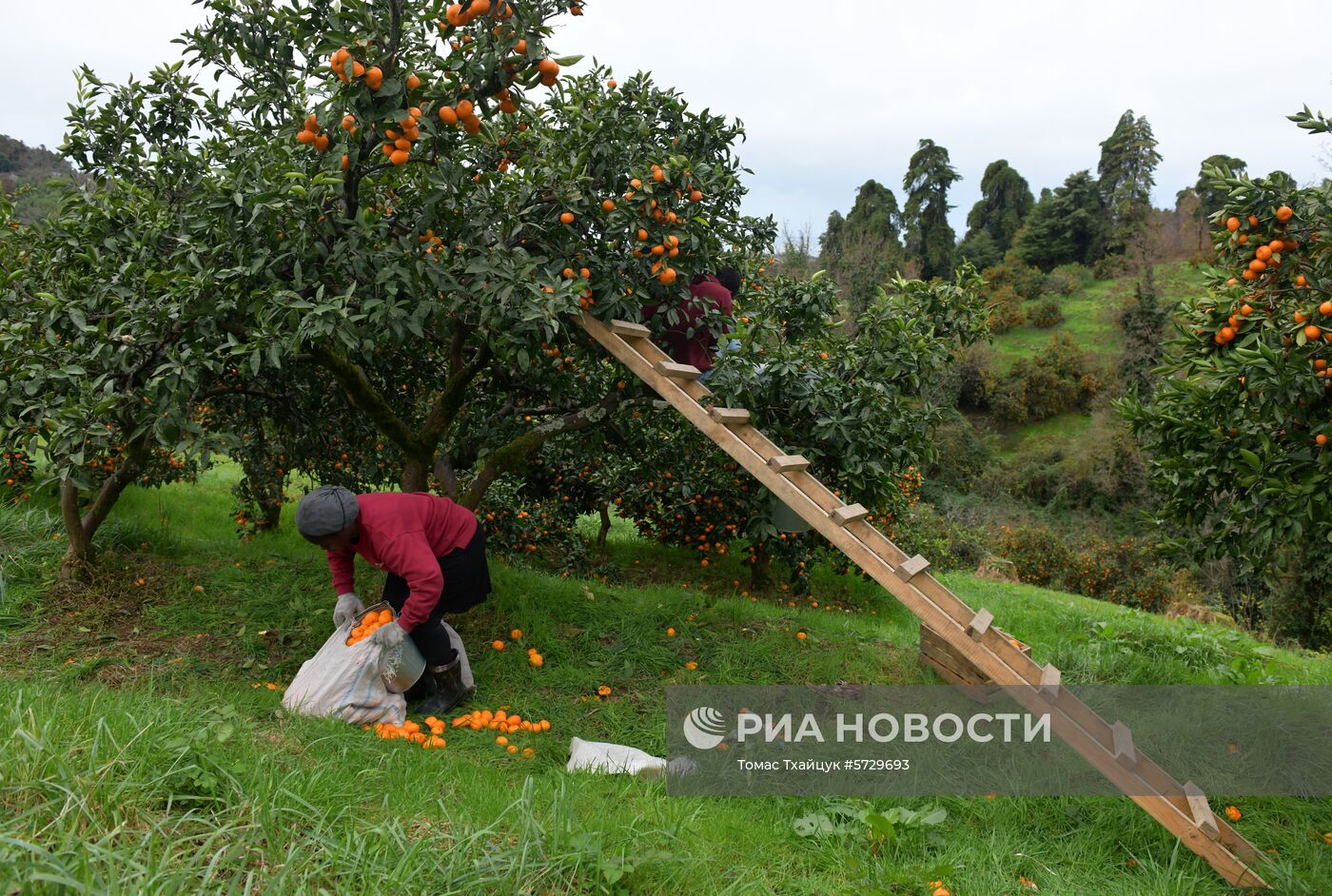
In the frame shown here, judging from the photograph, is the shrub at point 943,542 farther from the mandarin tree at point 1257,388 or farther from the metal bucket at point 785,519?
the mandarin tree at point 1257,388

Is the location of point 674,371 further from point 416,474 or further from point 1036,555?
point 1036,555

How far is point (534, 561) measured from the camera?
8.02 metres

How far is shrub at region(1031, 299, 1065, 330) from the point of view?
32.6 metres

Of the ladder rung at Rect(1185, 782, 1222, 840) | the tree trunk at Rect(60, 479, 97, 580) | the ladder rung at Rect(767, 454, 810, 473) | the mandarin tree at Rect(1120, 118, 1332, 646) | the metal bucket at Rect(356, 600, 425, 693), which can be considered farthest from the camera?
the tree trunk at Rect(60, 479, 97, 580)

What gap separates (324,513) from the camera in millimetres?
3838

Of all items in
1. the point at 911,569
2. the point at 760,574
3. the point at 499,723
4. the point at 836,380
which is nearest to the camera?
the point at 911,569

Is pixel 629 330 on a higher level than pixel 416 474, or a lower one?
higher

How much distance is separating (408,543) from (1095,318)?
33685 millimetres

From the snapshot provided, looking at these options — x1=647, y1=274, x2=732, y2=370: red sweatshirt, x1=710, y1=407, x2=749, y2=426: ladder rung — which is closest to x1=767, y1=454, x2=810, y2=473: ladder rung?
x1=710, y1=407, x2=749, y2=426: ladder rung

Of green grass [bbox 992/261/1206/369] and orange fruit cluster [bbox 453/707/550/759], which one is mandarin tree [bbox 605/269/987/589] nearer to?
orange fruit cluster [bbox 453/707/550/759]

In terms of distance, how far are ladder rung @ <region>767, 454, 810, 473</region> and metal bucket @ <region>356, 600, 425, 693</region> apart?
2.04 m

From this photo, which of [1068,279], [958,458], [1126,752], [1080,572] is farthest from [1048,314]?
[1126,752]

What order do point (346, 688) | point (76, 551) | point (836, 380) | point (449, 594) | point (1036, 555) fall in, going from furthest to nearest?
point (1036, 555) < point (76, 551) < point (836, 380) < point (449, 594) < point (346, 688)

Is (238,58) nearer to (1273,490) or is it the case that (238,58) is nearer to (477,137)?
(477,137)
